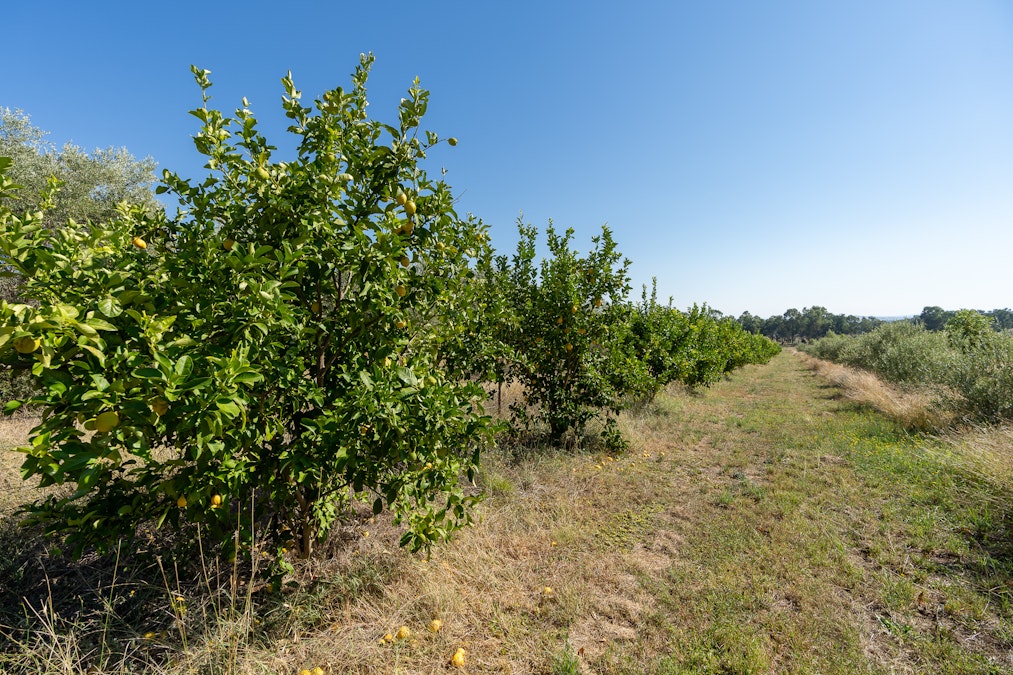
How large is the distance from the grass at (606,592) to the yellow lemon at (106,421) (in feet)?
4.11

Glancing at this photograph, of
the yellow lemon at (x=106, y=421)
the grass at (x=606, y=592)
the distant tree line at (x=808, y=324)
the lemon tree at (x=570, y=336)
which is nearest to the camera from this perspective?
the yellow lemon at (x=106, y=421)

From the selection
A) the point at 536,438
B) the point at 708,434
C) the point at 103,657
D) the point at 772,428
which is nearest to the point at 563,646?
the point at 103,657

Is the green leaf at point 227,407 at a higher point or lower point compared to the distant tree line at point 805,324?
lower

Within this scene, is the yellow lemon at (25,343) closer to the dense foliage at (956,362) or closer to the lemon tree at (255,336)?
the lemon tree at (255,336)

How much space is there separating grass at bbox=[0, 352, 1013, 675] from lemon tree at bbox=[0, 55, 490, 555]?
21.9 inches

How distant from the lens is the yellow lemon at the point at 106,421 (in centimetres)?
155

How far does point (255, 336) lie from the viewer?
211 cm

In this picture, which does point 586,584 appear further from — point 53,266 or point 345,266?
point 53,266

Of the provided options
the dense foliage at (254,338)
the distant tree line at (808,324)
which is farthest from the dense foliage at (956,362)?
the distant tree line at (808,324)

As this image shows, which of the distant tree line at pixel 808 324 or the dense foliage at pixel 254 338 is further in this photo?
the distant tree line at pixel 808 324

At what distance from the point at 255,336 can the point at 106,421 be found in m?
0.69

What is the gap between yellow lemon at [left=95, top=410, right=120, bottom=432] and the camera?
1.55m

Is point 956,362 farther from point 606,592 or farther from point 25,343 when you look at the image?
point 25,343

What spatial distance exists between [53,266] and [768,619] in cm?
484
